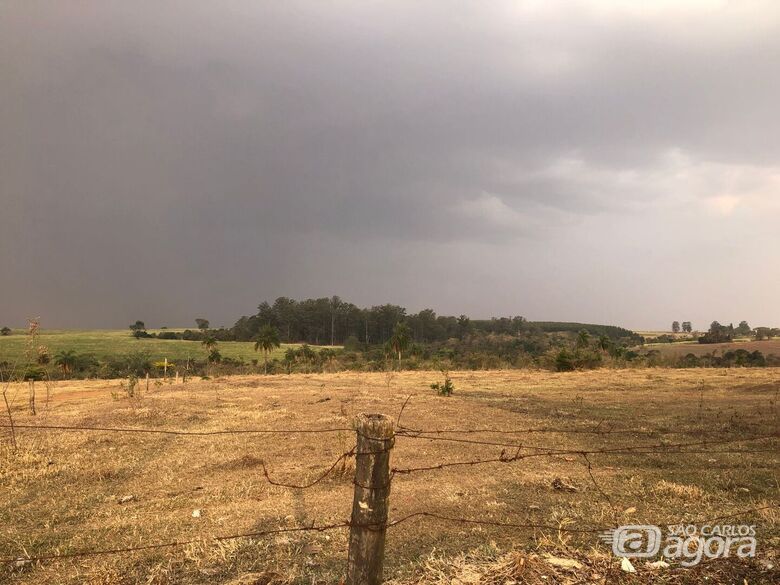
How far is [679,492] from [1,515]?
992 centimetres

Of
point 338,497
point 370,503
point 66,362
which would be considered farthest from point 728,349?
point 66,362

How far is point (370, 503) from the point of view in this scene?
2977mm

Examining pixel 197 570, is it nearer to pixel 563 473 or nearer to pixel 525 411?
pixel 563 473

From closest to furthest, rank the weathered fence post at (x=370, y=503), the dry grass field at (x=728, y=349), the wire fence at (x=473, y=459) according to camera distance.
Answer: the weathered fence post at (x=370, y=503), the wire fence at (x=473, y=459), the dry grass field at (x=728, y=349)

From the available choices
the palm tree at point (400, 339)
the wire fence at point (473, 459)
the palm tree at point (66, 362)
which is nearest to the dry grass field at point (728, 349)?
the palm tree at point (400, 339)

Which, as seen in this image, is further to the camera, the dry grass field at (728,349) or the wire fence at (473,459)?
the dry grass field at (728,349)

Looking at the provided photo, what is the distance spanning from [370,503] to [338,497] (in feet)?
15.7

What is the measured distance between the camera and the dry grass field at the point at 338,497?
15.3ft

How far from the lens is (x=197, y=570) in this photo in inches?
187

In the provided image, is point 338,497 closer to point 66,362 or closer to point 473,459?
point 473,459

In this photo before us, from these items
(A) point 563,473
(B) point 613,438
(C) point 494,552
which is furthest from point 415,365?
(C) point 494,552

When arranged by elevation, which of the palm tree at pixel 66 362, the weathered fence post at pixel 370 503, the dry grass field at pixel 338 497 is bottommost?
the palm tree at pixel 66 362

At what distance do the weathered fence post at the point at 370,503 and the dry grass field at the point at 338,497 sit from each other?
1458 mm

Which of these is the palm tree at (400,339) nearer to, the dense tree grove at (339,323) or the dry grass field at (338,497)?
the dry grass field at (338,497)
